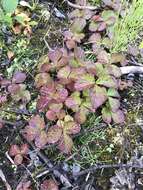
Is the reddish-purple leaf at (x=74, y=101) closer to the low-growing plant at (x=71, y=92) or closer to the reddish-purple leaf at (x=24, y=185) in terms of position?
the low-growing plant at (x=71, y=92)

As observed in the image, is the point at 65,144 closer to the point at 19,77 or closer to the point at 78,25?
the point at 19,77

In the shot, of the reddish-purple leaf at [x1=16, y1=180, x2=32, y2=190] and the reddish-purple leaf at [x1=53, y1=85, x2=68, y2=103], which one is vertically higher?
the reddish-purple leaf at [x1=53, y1=85, x2=68, y2=103]

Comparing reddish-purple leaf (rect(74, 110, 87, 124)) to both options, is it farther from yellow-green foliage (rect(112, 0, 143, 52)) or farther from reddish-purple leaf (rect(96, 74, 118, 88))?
yellow-green foliage (rect(112, 0, 143, 52))

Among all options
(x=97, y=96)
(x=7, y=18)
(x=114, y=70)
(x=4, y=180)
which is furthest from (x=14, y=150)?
(x=7, y=18)

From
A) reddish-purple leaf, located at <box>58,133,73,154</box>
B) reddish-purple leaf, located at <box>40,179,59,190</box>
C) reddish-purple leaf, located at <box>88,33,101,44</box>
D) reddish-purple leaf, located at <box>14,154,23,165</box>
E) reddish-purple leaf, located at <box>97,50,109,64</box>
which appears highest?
reddish-purple leaf, located at <box>88,33,101,44</box>

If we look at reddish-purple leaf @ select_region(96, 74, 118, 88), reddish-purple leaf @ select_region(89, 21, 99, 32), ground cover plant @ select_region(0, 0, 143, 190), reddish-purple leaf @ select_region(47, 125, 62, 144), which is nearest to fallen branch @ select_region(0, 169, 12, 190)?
ground cover plant @ select_region(0, 0, 143, 190)

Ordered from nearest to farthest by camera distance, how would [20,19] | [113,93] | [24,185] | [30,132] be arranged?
[24,185], [30,132], [113,93], [20,19]

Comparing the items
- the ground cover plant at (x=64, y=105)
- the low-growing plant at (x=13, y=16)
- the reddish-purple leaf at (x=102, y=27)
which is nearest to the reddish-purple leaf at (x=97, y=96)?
the ground cover plant at (x=64, y=105)
